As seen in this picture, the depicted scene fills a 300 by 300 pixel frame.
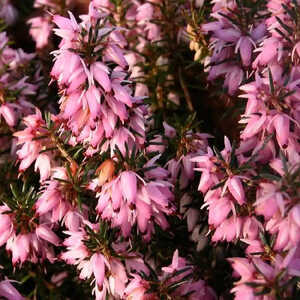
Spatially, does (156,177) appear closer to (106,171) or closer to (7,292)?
(106,171)

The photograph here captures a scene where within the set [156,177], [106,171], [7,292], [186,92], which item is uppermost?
[106,171]

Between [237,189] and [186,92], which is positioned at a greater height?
[237,189]

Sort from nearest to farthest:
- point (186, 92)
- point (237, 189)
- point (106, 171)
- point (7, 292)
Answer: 1. point (237, 189)
2. point (106, 171)
3. point (7, 292)
4. point (186, 92)

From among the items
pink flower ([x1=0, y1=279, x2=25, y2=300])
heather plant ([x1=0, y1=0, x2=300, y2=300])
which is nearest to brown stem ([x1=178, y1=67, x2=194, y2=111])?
heather plant ([x1=0, y1=0, x2=300, y2=300])

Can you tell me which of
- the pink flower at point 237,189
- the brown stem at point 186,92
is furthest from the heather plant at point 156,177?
the brown stem at point 186,92

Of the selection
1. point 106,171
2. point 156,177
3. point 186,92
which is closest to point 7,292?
point 106,171

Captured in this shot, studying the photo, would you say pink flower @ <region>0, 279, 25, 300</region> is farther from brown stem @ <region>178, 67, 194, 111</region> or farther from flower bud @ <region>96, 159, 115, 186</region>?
brown stem @ <region>178, 67, 194, 111</region>

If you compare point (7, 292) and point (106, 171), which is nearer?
point (106, 171)

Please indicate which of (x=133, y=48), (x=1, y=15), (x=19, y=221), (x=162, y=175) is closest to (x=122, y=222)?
(x=162, y=175)
